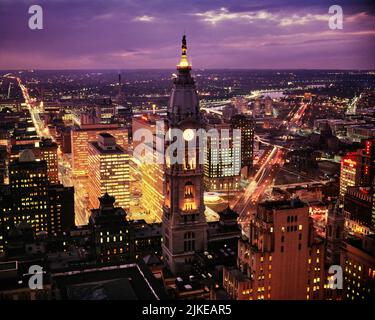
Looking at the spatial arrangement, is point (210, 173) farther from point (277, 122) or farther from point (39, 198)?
point (277, 122)

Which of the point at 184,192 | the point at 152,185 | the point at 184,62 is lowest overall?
the point at 152,185

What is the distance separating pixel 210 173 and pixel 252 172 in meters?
2.49

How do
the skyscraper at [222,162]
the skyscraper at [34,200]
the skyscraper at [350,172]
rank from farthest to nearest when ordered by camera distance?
the skyscraper at [222,162], the skyscraper at [350,172], the skyscraper at [34,200]

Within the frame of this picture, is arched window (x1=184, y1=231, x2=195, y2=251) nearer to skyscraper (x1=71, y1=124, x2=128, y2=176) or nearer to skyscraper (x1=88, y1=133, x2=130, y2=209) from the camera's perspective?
skyscraper (x1=88, y1=133, x2=130, y2=209)

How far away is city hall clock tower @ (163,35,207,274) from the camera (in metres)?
12.8

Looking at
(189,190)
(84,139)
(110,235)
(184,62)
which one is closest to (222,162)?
(84,139)

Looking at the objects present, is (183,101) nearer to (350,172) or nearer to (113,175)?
(113,175)

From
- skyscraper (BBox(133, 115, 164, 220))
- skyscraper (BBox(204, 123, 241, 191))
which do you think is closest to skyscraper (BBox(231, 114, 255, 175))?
skyscraper (BBox(204, 123, 241, 191))

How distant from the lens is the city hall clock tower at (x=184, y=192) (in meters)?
12.8

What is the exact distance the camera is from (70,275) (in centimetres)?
870

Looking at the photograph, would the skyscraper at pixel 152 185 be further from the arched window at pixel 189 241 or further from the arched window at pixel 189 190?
the arched window at pixel 189 190

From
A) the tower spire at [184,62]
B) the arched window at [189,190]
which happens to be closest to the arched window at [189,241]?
the arched window at [189,190]

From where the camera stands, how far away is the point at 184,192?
1335cm
